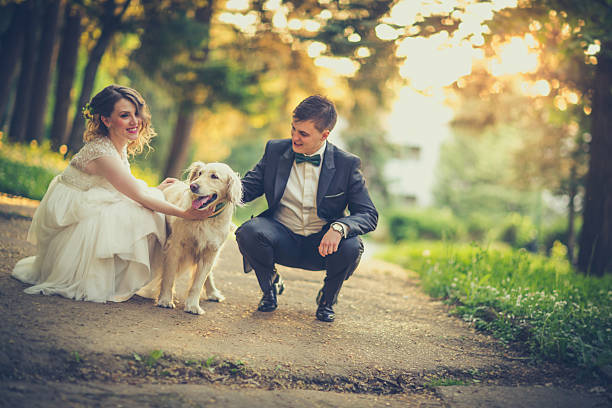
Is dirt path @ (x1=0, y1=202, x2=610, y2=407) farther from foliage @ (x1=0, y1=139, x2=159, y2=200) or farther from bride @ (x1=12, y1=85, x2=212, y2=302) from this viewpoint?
foliage @ (x1=0, y1=139, x2=159, y2=200)

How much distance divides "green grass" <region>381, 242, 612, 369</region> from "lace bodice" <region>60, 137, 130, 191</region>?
3.72 metres

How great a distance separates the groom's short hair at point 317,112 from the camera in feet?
14.2

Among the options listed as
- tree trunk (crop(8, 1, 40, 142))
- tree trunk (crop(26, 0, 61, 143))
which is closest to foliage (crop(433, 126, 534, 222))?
tree trunk (crop(26, 0, 61, 143))

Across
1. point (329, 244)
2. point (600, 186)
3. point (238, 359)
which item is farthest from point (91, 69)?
point (600, 186)

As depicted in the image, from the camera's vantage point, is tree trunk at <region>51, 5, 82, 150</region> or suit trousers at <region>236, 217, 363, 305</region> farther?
tree trunk at <region>51, 5, 82, 150</region>

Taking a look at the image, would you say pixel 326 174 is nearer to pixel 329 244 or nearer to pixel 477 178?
pixel 329 244

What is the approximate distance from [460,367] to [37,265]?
337 centimetres

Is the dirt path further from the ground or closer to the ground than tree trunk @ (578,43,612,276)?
closer to the ground

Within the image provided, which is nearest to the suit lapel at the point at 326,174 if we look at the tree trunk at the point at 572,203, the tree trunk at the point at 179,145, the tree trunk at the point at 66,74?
the tree trunk at the point at 66,74

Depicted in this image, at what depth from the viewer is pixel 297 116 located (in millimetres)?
4344

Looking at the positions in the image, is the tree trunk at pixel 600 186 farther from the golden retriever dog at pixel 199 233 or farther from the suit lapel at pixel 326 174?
the golden retriever dog at pixel 199 233

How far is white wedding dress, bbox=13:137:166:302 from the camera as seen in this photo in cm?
387

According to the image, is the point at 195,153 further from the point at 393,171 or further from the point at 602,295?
the point at 602,295

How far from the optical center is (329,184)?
14.8ft
